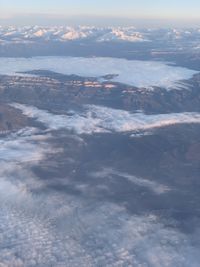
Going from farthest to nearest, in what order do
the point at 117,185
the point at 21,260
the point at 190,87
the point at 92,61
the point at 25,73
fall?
the point at 92,61 < the point at 25,73 < the point at 190,87 < the point at 117,185 < the point at 21,260

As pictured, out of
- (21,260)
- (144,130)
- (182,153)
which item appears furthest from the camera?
(144,130)

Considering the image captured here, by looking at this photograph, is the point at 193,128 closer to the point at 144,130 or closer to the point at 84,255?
the point at 144,130

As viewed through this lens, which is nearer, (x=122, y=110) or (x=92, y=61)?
(x=122, y=110)

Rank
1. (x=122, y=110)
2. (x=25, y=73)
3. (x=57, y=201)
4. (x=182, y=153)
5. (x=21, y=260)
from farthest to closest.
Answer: (x=25, y=73)
(x=122, y=110)
(x=182, y=153)
(x=57, y=201)
(x=21, y=260)

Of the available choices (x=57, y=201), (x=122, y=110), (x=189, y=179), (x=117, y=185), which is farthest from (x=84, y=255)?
(x=122, y=110)

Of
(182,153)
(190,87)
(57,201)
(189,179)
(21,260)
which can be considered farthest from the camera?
(190,87)

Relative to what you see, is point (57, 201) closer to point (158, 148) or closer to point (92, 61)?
point (158, 148)

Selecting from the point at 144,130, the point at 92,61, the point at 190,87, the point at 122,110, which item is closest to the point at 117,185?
the point at 144,130

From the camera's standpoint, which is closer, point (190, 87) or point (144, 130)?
point (144, 130)

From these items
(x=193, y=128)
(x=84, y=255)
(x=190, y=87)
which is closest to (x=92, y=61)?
(x=190, y=87)
